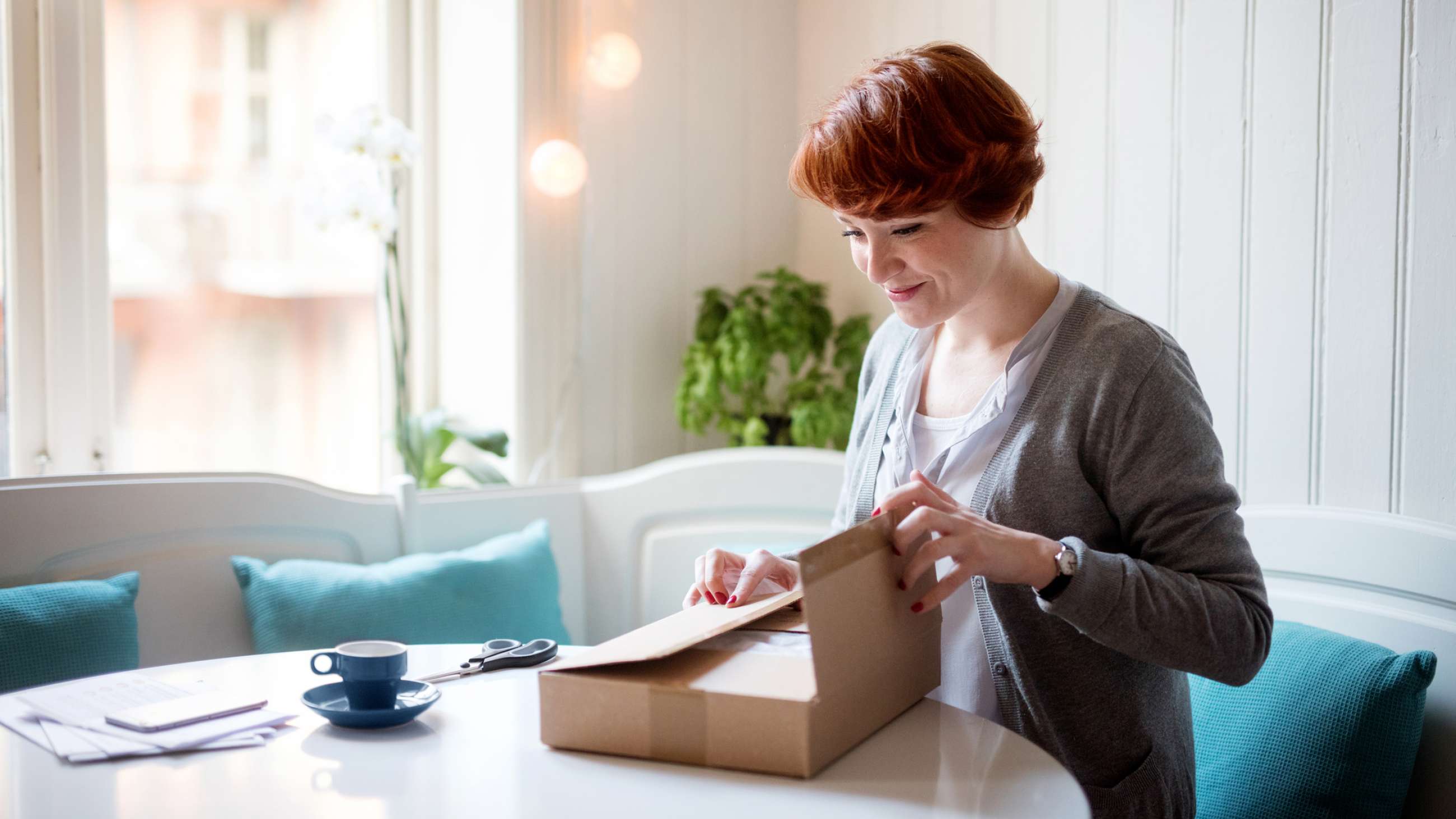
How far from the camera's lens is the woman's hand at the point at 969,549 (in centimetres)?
106

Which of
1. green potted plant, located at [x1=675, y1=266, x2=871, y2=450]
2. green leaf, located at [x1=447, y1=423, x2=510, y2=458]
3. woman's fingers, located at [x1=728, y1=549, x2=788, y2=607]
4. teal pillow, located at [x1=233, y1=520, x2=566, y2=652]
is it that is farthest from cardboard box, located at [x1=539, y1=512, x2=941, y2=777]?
green potted plant, located at [x1=675, y1=266, x2=871, y2=450]

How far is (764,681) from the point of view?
1.00 m

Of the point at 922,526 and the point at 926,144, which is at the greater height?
the point at 926,144

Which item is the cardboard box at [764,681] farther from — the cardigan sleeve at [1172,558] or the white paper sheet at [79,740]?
the white paper sheet at [79,740]

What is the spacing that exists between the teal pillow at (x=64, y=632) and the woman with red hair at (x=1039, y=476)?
985 millimetres

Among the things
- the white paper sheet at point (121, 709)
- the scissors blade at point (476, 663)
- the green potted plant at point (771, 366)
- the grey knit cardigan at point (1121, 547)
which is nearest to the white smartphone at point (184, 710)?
the white paper sheet at point (121, 709)

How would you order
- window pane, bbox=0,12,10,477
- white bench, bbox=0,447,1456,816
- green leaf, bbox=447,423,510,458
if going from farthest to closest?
green leaf, bbox=447,423,510,458 < window pane, bbox=0,12,10,477 < white bench, bbox=0,447,1456,816

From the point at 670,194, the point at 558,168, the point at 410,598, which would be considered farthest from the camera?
the point at 670,194

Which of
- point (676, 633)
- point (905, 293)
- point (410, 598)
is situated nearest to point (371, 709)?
point (676, 633)

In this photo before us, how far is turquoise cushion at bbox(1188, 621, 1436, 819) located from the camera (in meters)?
1.48

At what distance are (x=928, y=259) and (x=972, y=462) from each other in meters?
0.24

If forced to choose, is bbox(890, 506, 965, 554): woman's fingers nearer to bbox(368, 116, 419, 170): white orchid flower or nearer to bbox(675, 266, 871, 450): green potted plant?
bbox(675, 266, 871, 450): green potted plant

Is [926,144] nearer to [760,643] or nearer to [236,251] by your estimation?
[760,643]

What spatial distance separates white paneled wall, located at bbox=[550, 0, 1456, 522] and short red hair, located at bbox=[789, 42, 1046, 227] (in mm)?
698
